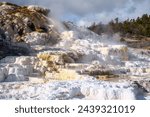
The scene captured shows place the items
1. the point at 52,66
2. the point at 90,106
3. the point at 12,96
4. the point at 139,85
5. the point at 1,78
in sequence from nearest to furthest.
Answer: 1. the point at 90,106
2. the point at 12,96
3. the point at 139,85
4. the point at 1,78
5. the point at 52,66

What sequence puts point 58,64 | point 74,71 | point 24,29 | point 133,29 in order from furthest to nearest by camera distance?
point 133,29 → point 24,29 → point 58,64 → point 74,71

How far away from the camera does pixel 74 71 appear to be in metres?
15.6

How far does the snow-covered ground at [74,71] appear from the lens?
12458 millimetres

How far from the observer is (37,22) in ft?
74.2

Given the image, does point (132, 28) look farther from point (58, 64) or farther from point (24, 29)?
point (58, 64)

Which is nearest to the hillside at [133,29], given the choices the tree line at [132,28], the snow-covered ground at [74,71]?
the tree line at [132,28]

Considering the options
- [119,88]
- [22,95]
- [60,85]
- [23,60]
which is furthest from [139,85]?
[23,60]

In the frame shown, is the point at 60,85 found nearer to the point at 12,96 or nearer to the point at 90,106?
the point at 12,96

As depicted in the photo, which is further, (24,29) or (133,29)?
(133,29)

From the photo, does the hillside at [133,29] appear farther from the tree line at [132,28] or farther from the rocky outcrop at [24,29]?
the rocky outcrop at [24,29]

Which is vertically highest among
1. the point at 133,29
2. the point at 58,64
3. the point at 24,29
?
the point at 133,29

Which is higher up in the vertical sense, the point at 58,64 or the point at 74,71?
the point at 58,64

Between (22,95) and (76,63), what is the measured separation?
564 cm

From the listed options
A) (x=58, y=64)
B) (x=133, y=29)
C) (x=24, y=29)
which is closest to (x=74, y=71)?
(x=58, y=64)
